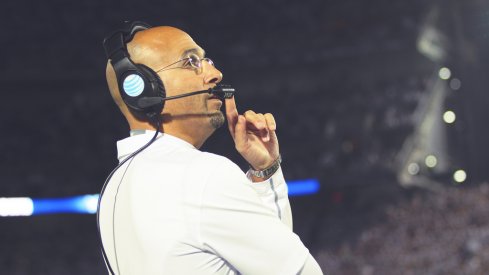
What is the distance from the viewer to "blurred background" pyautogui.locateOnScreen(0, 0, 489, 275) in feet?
47.3

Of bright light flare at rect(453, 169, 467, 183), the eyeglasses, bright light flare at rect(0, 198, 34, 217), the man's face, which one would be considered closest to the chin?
the man's face

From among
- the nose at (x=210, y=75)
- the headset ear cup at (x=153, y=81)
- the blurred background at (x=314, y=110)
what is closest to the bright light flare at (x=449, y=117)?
the blurred background at (x=314, y=110)

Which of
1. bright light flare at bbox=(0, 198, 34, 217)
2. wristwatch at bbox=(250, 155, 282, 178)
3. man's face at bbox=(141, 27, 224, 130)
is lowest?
bright light flare at bbox=(0, 198, 34, 217)

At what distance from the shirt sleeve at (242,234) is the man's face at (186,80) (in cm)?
29

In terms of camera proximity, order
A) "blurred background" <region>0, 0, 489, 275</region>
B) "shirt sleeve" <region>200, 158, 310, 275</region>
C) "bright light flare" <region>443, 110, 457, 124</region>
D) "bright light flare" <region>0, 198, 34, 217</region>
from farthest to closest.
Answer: "bright light flare" <region>443, 110, 457, 124</region>
"blurred background" <region>0, 0, 489, 275</region>
"bright light flare" <region>0, 198, 34, 217</region>
"shirt sleeve" <region>200, 158, 310, 275</region>

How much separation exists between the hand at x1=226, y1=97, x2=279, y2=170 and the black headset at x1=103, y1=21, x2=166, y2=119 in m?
0.17

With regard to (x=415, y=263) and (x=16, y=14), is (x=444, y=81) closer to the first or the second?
(x=415, y=263)

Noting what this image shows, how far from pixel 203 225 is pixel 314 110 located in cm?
1651

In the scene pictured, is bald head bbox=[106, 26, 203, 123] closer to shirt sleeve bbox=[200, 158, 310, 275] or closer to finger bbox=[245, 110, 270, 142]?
finger bbox=[245, 110, 270, 142]

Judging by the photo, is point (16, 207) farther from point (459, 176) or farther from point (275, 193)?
point (275, 193)

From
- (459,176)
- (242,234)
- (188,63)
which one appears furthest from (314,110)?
(242,234)

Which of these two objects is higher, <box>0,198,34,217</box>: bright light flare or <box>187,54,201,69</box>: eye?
<box>187,54,201,69</box>: eye

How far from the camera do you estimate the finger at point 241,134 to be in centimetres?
156

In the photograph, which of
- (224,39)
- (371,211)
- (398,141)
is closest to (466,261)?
(371,211)
